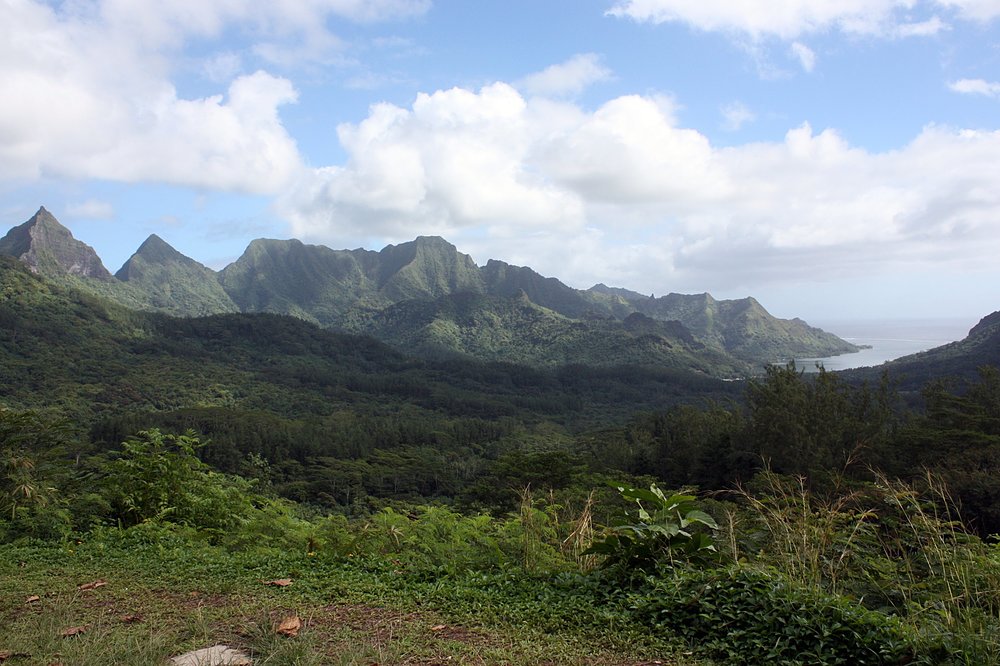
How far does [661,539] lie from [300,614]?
2513 mm

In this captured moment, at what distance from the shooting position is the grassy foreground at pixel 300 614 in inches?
120

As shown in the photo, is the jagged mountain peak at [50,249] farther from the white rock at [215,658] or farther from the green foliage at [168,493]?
the white rock at [215,658]

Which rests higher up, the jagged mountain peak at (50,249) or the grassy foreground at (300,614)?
the jagged mountain peak at (50,249)

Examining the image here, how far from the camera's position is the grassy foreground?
3.05 metres

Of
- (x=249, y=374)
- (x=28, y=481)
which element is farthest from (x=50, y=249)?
(x=28, y=481)

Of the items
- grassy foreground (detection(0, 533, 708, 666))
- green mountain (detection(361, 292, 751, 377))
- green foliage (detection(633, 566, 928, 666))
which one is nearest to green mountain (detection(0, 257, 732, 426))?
green mountain (detection(361, 292, 751, 377))

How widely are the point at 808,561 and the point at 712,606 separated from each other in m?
1.34

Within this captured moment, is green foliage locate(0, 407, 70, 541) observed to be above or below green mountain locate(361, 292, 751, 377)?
below

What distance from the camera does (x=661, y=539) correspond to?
4.01 m

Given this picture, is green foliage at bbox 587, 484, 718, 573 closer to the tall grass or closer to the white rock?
the tall grass

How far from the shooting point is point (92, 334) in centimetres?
10275

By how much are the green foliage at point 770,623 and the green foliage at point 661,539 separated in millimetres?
336

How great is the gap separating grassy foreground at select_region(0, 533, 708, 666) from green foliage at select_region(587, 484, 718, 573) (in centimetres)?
47

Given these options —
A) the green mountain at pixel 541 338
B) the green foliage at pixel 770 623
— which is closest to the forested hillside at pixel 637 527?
the green foliage at pixel 770 623
